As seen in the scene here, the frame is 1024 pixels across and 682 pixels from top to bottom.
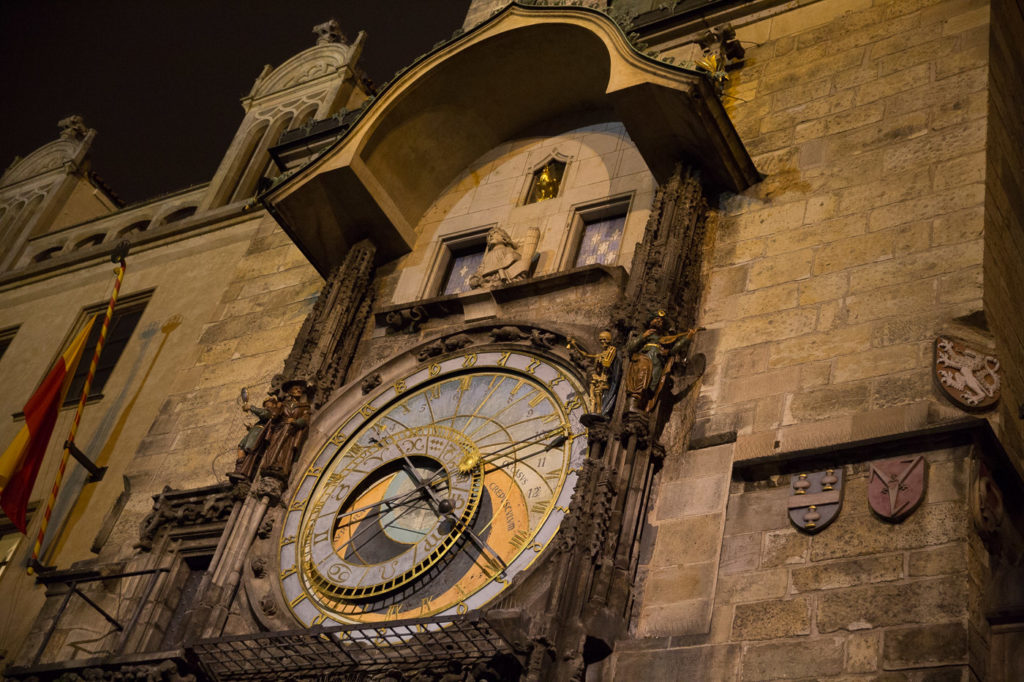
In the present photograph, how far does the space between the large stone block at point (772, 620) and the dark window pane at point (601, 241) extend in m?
3.99

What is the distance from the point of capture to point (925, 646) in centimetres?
767

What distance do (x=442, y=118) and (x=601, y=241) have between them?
7.33 ft

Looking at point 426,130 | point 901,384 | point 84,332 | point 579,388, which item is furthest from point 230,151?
point 901,384

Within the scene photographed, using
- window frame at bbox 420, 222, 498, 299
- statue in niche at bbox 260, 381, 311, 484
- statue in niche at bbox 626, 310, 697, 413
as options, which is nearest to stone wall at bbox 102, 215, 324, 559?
statue in niche at bbox 260, 381, 311, 484

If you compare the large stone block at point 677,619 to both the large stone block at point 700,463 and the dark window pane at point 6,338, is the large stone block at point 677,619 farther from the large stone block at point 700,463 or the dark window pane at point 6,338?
the dark window pane at point 6,338

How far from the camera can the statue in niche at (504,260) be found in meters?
11.9

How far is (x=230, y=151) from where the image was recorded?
731 inches

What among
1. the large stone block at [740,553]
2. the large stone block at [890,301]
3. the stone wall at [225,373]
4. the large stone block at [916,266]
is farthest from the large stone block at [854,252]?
the stone wall at [225,373]

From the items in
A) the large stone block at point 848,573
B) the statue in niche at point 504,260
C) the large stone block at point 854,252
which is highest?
the statue in niche at point 504,260

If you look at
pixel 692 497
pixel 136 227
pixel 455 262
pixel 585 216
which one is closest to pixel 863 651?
pixel 692 497

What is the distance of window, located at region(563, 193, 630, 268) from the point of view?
11945 mm

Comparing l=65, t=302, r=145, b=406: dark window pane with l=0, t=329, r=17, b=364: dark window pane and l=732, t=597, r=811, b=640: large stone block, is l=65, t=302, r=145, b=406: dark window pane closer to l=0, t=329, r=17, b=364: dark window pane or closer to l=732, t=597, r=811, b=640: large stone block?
l=0, t=329, r=17, b=364: dark window pane

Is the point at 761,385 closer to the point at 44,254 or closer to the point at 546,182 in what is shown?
the point at 546,182

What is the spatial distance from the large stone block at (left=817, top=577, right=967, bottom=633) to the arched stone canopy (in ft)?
17.8
